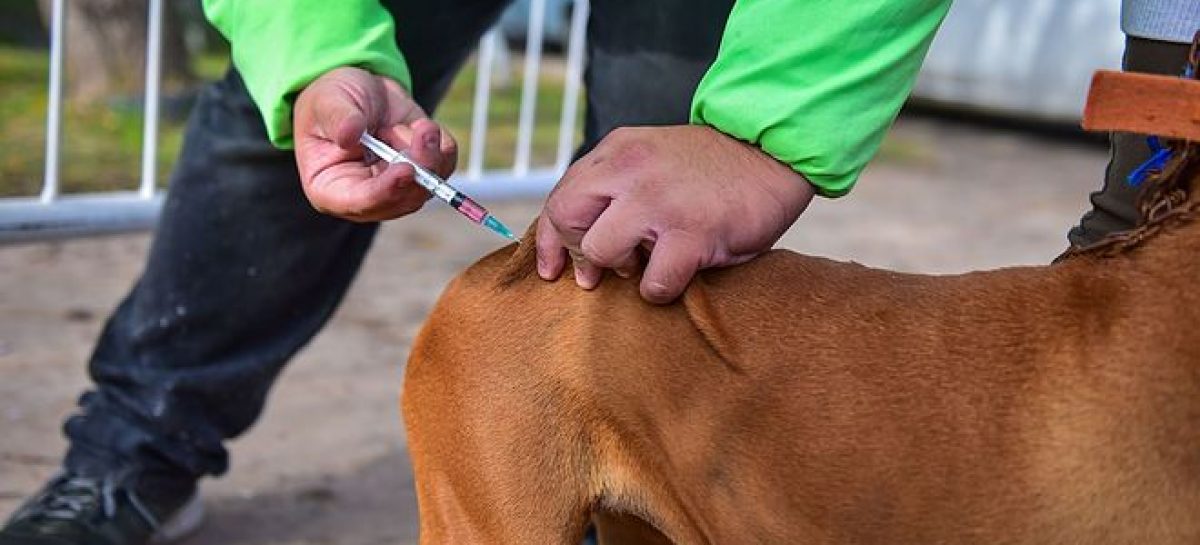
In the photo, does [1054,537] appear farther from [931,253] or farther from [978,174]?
[978,174]

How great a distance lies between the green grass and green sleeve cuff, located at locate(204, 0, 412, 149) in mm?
3313

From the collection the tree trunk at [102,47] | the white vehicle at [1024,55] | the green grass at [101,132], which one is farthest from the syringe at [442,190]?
the white vehicle at [1024,55]

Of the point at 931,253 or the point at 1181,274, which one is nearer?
the point at 1181,274

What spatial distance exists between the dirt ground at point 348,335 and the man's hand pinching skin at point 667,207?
147 centimetres

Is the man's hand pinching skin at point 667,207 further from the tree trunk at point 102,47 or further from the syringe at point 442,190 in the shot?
the tree trunk at point 102,47

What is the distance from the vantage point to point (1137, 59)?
1898 millimetres

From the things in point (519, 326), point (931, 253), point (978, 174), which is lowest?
point (978, 174)

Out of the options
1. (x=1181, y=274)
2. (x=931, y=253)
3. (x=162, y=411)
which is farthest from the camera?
(x=931, y=253)

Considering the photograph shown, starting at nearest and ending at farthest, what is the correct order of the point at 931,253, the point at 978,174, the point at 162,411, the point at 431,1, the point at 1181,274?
1. the point at 1181,274
2. the point at 431,1
3. the point at 162,411
4. the point at 931,253
5. the point at 978,174

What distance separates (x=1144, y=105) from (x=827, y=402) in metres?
0.46

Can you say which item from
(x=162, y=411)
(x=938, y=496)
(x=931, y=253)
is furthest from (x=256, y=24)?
(x=931, y=253)

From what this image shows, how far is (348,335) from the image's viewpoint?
432cm

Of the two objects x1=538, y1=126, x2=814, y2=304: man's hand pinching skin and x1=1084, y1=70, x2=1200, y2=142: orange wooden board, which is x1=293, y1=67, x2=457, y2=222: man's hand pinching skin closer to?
x1=538, y1=126, x2=814, y2=304: man's hand pinching skin

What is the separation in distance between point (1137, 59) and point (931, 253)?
4290 mm
